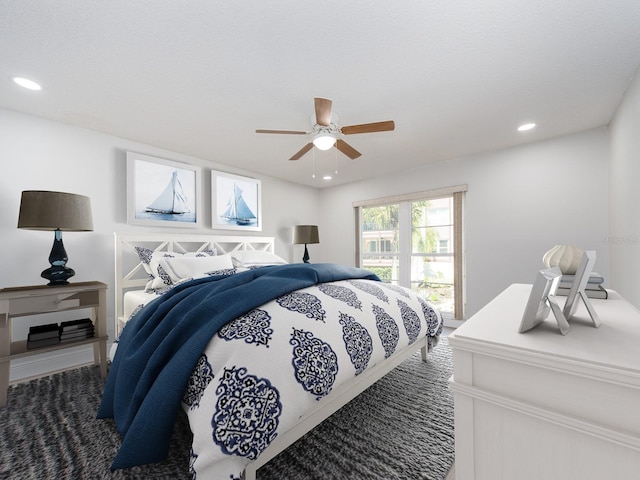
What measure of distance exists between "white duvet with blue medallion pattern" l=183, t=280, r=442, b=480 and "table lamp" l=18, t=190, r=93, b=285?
77.9 inches

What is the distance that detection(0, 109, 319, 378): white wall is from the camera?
2.46m

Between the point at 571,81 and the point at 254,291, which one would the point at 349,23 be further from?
the point at 571,81

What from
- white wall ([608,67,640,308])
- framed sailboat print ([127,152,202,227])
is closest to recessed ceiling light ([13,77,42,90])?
framed sailboat print ([127,152,202,227])

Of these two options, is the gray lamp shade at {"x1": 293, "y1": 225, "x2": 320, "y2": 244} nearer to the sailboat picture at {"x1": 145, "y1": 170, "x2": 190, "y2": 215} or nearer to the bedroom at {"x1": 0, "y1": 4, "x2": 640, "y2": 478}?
the bedroom at {"x1": 0, "y1": 4, "x2": 640, "y2": 478}

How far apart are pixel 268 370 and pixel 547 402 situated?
87 cm

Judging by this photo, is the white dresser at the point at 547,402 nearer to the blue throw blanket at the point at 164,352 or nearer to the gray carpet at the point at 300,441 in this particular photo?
the gray carpet at the point at 300,441

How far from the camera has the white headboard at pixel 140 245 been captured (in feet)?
9.57

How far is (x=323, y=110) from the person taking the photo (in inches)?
79.7

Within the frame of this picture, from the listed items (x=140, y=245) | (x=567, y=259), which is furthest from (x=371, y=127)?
(x=140, y=245)

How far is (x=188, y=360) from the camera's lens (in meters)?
1.14

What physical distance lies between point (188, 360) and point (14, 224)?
103 inches

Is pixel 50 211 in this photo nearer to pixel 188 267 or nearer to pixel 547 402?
pixel 188 267

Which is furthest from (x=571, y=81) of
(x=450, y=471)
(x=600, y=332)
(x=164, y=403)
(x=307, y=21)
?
(x=164, y=403)

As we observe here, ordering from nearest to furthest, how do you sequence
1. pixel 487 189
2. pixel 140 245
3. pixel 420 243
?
pixel 140 245 < pixel 487 189 < pixel 420 243
